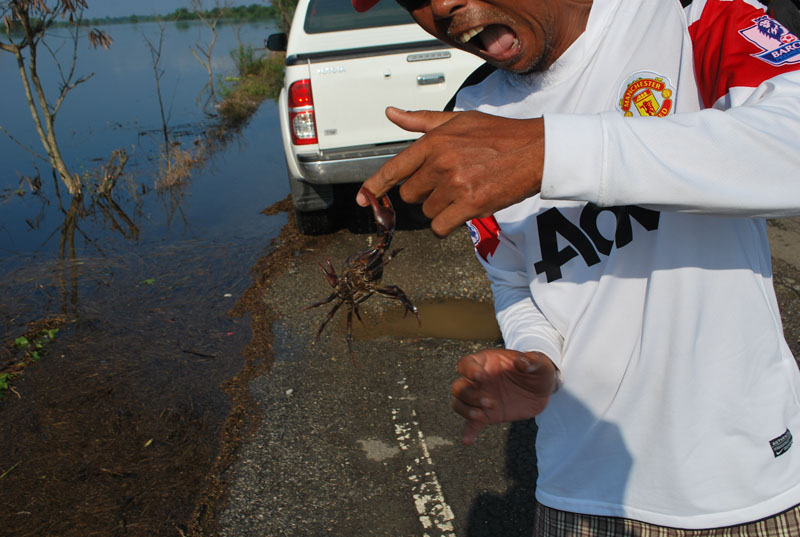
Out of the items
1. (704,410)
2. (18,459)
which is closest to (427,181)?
(704,410)

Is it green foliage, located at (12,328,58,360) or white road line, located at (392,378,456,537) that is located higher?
white road line, located at (392,378,456,537)

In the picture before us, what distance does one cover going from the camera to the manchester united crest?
55.4 inches

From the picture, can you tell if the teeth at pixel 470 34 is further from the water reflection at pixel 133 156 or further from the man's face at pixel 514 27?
the water reflection at pixel 133 156

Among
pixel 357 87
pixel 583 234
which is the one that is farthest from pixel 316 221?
pixel 583 234

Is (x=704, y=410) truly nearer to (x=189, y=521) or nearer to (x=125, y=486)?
(x=189, y=521)

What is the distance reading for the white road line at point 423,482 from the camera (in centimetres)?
288

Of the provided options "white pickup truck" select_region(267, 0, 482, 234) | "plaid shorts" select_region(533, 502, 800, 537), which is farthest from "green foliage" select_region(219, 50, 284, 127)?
"plaid shorts" select_region(533, 502, 800, 537)

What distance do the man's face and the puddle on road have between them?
3091mm

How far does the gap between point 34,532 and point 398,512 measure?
1933 mm

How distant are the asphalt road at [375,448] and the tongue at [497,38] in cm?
230

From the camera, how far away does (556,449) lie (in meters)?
1.59

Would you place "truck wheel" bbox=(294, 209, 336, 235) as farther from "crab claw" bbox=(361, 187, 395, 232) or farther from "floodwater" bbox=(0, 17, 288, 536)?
"crab claw" bbox=(361, 187, 395, 232)

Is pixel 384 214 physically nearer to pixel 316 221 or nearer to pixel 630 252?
pixel 630 252

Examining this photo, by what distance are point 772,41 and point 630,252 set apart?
1.75ft
